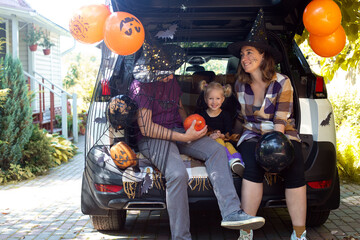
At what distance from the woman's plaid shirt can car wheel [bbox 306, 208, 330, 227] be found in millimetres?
859

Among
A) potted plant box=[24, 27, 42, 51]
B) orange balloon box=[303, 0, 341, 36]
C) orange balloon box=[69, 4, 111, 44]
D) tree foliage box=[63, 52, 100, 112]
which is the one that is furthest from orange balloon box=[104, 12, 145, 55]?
tree foliage box=[63, 52, 100, 112]

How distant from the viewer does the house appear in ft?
33.6

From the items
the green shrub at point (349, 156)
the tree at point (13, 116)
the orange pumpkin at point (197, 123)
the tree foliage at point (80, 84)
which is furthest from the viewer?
the tree foliage at point (80, 84)

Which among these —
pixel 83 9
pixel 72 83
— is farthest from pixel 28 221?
pixel 72 83

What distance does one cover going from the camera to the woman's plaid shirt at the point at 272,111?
352cm

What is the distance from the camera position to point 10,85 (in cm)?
671

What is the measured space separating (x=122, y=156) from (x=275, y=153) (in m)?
1.18

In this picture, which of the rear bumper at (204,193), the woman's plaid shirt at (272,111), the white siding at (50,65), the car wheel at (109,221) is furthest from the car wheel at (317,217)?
the white siding at (50,65)

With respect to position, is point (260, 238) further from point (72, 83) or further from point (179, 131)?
point (72, 83)

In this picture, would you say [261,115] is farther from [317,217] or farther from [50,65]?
[50,65]

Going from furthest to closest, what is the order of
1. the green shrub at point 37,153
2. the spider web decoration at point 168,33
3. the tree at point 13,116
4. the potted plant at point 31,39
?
the potted plant at point 31,39 → the green shrub at point 37,153 → the tree at point 13,116 → the spider web decoration at point 168,33

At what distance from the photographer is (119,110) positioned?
339 centimetres

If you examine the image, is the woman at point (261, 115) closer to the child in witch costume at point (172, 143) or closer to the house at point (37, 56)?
the child in witch costume at point (172, 143)

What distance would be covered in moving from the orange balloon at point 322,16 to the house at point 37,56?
5.53 m
